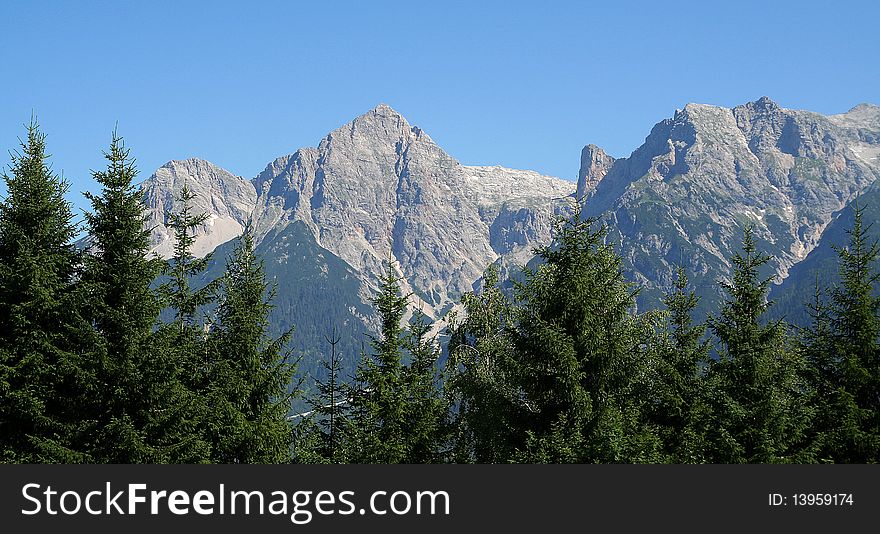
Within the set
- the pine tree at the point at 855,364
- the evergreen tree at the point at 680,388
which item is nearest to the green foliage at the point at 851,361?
the pine tree at the point at 855,364

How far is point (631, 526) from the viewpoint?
1755 cm

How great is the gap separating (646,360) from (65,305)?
18.6 meters

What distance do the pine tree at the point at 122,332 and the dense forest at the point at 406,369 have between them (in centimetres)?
6

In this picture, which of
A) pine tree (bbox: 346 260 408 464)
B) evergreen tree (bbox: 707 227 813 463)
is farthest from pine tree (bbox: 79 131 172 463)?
evergreen tree (bbox: 707 227 813 463)

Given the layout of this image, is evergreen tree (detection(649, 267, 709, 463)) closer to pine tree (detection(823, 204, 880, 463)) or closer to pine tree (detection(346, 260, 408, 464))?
pine tree (detection(823, 204, 880, 463))

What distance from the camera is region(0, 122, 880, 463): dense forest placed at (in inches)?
1035

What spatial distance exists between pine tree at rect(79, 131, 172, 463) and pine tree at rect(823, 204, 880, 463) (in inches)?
869

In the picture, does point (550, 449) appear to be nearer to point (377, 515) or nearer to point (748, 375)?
point (748, 375)

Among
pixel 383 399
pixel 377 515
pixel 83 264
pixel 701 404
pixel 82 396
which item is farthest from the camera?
pixel 383 399

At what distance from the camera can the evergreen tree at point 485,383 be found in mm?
30328

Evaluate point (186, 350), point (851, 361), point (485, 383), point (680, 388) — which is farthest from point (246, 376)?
point (851, 361)

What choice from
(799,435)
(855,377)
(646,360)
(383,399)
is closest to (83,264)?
(383,399)

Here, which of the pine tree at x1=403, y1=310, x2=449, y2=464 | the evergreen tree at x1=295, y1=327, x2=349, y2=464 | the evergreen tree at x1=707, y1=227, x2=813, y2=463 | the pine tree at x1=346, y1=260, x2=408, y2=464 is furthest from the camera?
the pine tree at x1=403, y1=310, x2=449, y2=464

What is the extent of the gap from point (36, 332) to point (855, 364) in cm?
2696
